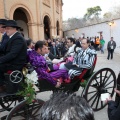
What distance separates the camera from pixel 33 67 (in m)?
4.05

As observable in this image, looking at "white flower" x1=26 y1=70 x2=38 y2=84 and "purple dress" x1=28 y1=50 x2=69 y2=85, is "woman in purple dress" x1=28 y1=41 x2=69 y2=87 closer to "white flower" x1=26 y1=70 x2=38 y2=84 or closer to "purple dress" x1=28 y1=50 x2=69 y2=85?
"purple dress" x1=28 y1=50 x2=69 y2=85

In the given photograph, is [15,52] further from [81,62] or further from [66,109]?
[66,109]

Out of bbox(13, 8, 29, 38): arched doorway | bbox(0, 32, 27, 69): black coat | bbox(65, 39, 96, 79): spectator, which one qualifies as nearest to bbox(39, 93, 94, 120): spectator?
bbox(0, 32, 27, 69): black coat

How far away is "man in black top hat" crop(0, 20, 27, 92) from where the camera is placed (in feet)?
12.2

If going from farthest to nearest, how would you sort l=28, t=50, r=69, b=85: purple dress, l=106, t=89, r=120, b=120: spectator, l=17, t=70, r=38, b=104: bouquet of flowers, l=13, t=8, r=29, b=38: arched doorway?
l=13, t=8, r=29, b=38: arched doorway → l=28, t=50, r=69, b=85: purple dress → l=17, t=70, r=38, b=104: bouquet of flowers → l=106, t=89, r=120, b=120: spectator

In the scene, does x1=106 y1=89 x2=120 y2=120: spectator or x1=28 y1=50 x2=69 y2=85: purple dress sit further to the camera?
x1=28 y1=50 x2=69 y2=85: purple dress

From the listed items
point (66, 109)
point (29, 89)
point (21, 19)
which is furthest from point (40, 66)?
point (21, 19)

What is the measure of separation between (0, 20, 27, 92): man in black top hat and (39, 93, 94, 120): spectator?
2.47 m

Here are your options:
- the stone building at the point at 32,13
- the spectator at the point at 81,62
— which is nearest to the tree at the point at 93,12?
the stone building at the point at 32,13

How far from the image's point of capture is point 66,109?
4.22 ft

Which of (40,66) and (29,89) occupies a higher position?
(40,66)

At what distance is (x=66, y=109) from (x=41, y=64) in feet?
9.33

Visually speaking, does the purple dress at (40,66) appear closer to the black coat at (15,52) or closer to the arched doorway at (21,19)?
the black coat at (15,52)

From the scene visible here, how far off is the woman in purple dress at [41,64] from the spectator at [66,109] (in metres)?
2.69
